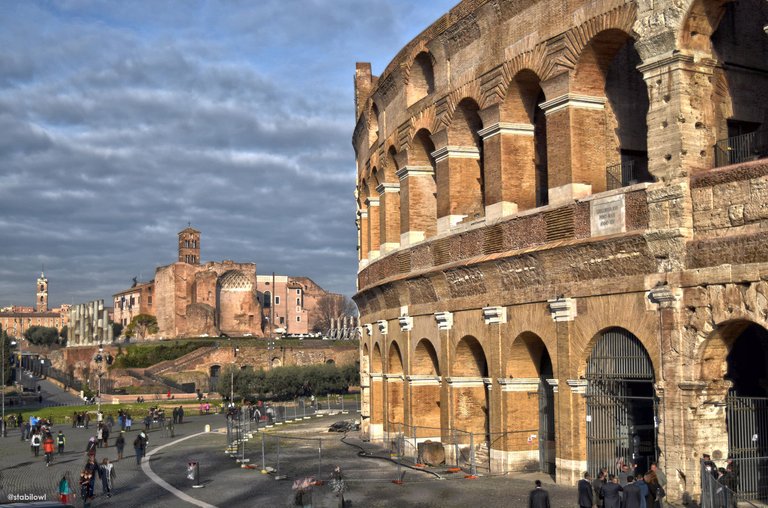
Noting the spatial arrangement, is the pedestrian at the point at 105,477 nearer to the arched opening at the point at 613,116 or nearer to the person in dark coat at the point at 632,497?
the arched opening at the point at 613,116

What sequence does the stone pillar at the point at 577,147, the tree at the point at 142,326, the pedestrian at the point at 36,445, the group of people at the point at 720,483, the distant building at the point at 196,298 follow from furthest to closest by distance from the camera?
the tree at the point at 142,326 → the distant building at the point at 196,298 → the pedestrian at the point at 36,445 → the stone pillar at the point at 577,147 → the group of people at the point at 720,483

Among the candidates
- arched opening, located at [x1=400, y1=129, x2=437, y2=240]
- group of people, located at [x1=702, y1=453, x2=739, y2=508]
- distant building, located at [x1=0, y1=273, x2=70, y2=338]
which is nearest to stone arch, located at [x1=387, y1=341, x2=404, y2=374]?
arched opening, located at [x1=400, y1=129, x2=437, y2=240]

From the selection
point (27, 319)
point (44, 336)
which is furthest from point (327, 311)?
point (27, 319)

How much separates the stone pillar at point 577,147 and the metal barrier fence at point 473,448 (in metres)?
5.55

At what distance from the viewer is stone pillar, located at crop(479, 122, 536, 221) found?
2019 cm

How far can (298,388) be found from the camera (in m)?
63.3

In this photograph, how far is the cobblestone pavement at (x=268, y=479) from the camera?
1811 cm

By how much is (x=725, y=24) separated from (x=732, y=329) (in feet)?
18.8

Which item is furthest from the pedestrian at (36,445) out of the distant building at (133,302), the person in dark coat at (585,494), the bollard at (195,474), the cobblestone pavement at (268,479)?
the distant building at (133,302)

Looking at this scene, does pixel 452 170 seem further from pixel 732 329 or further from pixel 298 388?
pixel 298 388

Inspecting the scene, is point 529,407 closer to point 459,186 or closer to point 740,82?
point 459,186

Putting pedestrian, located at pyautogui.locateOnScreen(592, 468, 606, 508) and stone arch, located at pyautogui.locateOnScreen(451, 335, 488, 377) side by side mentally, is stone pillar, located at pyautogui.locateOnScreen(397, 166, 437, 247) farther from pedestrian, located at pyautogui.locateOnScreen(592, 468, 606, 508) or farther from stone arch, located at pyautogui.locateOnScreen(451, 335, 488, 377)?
pedestrian, located at pyautogui.locateOnScreen(592, 468, 606, 508)

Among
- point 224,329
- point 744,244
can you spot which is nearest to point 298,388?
point 224,329

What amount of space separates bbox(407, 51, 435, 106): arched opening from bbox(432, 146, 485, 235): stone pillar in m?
2.97
